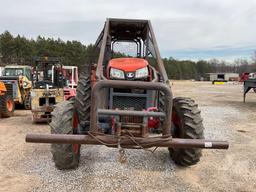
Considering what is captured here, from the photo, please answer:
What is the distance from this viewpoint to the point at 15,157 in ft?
22.6

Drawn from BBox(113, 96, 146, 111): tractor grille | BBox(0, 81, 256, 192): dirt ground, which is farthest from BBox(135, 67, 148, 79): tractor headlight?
BBox(0, 81, 256, 192): dirt ground

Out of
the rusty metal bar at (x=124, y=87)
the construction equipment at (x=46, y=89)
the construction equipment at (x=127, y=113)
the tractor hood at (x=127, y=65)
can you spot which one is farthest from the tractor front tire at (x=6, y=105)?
the rusty metal bar at (x=124, y=87)

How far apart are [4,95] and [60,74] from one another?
7.07 feet

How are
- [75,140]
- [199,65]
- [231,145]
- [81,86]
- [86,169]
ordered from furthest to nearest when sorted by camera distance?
[199,65]
[231,145]
[81,86]
[86,169]
[75,140]

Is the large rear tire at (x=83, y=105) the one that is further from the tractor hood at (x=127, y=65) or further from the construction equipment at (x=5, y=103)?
the construction equipment at (x=5, y=103)

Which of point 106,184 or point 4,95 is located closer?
point 106,184

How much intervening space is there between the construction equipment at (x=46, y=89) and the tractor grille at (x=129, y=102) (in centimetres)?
592

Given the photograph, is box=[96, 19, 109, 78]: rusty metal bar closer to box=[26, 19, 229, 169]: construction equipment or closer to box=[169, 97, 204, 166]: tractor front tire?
box=[26, 19, 229, 169]: construction equipment

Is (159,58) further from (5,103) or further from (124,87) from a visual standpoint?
(5,103)

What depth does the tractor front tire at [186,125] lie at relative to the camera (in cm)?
548

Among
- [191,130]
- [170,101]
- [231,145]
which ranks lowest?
[231,145]

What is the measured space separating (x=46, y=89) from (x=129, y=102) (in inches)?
261

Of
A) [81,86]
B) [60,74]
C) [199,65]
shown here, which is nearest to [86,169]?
[81,86]

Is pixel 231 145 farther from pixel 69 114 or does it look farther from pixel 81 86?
pixel 69 114
